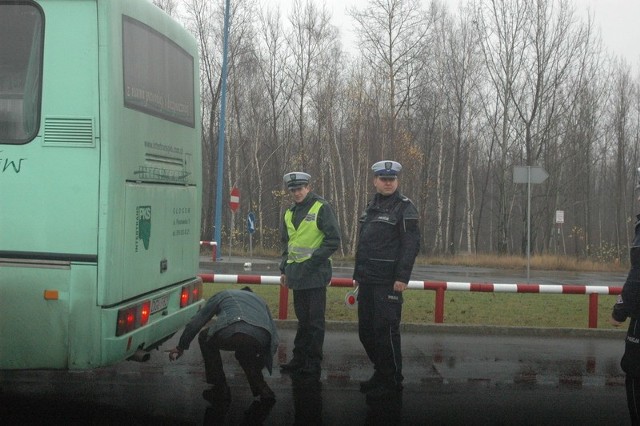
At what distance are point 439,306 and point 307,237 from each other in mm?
3853

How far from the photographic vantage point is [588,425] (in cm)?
603

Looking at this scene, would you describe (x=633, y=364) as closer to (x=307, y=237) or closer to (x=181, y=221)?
(x=307, y=237)

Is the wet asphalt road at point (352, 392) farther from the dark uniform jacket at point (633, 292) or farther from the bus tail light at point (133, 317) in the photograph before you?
the dark uniform jacket at point (633, 292)

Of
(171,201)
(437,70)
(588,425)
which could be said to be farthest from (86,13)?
(437,70)

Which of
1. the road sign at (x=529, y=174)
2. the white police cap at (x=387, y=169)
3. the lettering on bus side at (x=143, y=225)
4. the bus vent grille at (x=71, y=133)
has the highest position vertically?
the road sign at (x=529, y=174)

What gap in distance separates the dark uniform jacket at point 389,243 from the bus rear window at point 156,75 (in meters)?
1.97

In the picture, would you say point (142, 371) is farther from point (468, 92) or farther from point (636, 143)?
point (636, 143)

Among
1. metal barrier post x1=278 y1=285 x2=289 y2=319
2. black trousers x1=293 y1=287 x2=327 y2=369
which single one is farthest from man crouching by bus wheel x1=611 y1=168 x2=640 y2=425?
metal barrier post x1=278 y1=285 x2=289 y2=319

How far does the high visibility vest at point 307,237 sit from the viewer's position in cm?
728

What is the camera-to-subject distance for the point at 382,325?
6.72 meters

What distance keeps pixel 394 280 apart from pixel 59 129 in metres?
3.24

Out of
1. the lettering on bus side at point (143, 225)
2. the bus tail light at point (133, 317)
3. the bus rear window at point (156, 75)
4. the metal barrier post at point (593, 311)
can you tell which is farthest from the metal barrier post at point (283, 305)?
the lettering on bus side at point (143, 225)

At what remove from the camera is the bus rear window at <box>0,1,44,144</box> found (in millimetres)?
5156

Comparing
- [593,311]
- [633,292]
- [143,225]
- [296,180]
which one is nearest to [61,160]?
[143,225]
